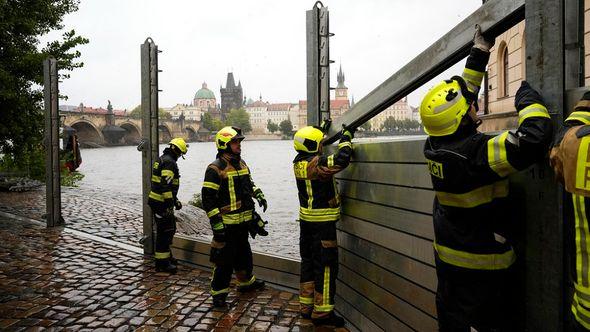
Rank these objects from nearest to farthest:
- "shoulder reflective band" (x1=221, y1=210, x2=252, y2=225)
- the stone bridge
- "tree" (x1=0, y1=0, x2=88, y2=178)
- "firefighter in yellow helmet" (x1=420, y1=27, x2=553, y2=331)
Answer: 1. "firefighter in yellow helmet" (x1=420, y1=27, x2=553, y2=331)
2. "shoulder reflective band" (x1=221, y1=210, x2=252, y2=225)
3. "tree" (x1=0, y1=0, x2=88, y2=178)
4. the stone bridge

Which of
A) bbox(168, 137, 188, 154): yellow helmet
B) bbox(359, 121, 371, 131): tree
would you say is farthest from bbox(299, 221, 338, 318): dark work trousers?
bbox(168, 137, 188, 154): yellow helmet

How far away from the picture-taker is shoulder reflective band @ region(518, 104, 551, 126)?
7.11 feet

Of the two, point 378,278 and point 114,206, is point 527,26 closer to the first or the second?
point 378,278

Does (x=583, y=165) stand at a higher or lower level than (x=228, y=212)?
higher

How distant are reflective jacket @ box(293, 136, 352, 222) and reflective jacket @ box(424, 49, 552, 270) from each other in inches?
71.9

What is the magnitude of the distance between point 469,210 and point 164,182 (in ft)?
17.0

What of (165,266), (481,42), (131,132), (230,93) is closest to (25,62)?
(165,266)

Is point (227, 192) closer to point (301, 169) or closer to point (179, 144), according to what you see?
point (301, 169)

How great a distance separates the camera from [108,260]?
7.61 meters

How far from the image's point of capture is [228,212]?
18.7ft

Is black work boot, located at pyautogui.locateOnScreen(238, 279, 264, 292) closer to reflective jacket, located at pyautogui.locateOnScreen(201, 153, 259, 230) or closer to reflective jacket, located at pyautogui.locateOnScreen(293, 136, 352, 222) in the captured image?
reflective jacket, located at pyautogui.locateOnScreen(201, 153, 259, 230)

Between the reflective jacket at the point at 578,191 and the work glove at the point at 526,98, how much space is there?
341 mm

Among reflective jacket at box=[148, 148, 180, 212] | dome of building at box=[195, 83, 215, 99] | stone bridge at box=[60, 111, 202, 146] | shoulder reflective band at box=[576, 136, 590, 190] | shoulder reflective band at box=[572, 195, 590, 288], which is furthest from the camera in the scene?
dome of building at box=[195, 83, 215, 99]

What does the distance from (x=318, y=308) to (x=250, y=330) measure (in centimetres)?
72
